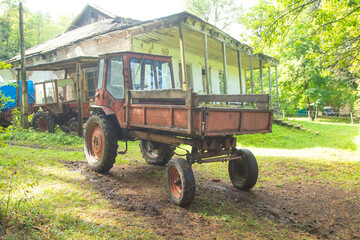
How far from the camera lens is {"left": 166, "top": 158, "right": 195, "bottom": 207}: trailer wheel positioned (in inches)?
156

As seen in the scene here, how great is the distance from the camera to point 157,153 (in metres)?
6.69

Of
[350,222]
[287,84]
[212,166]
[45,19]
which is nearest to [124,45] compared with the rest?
[212,166]

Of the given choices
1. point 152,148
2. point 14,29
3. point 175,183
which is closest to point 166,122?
point 175,183

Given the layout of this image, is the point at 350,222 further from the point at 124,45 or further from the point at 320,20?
the point at 124,45

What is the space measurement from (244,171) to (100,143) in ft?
10.2

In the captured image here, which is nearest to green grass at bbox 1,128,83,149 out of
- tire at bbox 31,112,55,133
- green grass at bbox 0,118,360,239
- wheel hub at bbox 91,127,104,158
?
tire at bbox 31,112,55,133

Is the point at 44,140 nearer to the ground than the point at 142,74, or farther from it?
nearer to the ground

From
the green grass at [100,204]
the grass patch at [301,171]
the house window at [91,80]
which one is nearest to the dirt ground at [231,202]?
the green grass at [100,204]

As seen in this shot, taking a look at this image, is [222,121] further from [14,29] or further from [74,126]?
[14,29]

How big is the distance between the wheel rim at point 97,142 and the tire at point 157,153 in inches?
50.6

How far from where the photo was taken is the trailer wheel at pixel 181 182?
13.0 ft

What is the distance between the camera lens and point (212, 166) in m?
7.11

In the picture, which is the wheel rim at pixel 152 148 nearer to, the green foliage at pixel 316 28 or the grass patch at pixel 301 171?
the grass patch at pixel 301 171

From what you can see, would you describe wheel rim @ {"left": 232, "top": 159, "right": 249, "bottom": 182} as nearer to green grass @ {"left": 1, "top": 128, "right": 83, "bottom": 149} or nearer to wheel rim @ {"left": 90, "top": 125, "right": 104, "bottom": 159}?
wheel rim @ {"left": 90, "top": 125, "right": 104, "bottom": 159}
